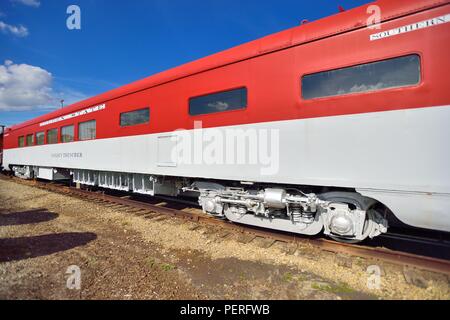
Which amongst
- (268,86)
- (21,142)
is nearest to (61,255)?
(268,86)

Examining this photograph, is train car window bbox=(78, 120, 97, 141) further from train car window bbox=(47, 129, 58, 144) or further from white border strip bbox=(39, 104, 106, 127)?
train car window bbox=(47, 129, 58, 144)

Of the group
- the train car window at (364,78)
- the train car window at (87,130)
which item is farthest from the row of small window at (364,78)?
the train car window at (87,130)

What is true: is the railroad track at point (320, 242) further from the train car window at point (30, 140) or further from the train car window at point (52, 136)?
→ the train car window at point (30, 140)

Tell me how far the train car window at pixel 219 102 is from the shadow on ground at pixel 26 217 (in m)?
4.83

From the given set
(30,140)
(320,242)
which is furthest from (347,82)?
(30,140)

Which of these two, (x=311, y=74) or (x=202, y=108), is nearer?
(x=311, y=74)

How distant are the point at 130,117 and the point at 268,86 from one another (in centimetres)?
462

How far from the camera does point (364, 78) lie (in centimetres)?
380

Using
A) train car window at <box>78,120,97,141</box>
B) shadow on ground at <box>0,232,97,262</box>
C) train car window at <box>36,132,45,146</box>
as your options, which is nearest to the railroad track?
shadow on ground at <box>0,232,97,262</box>

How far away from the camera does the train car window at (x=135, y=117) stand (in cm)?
704

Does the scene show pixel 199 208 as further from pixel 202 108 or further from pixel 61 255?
pixel 61 255

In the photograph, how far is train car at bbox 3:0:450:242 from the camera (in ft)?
11.0

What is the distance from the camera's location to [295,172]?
430cm

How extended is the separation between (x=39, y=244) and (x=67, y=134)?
728 cm
